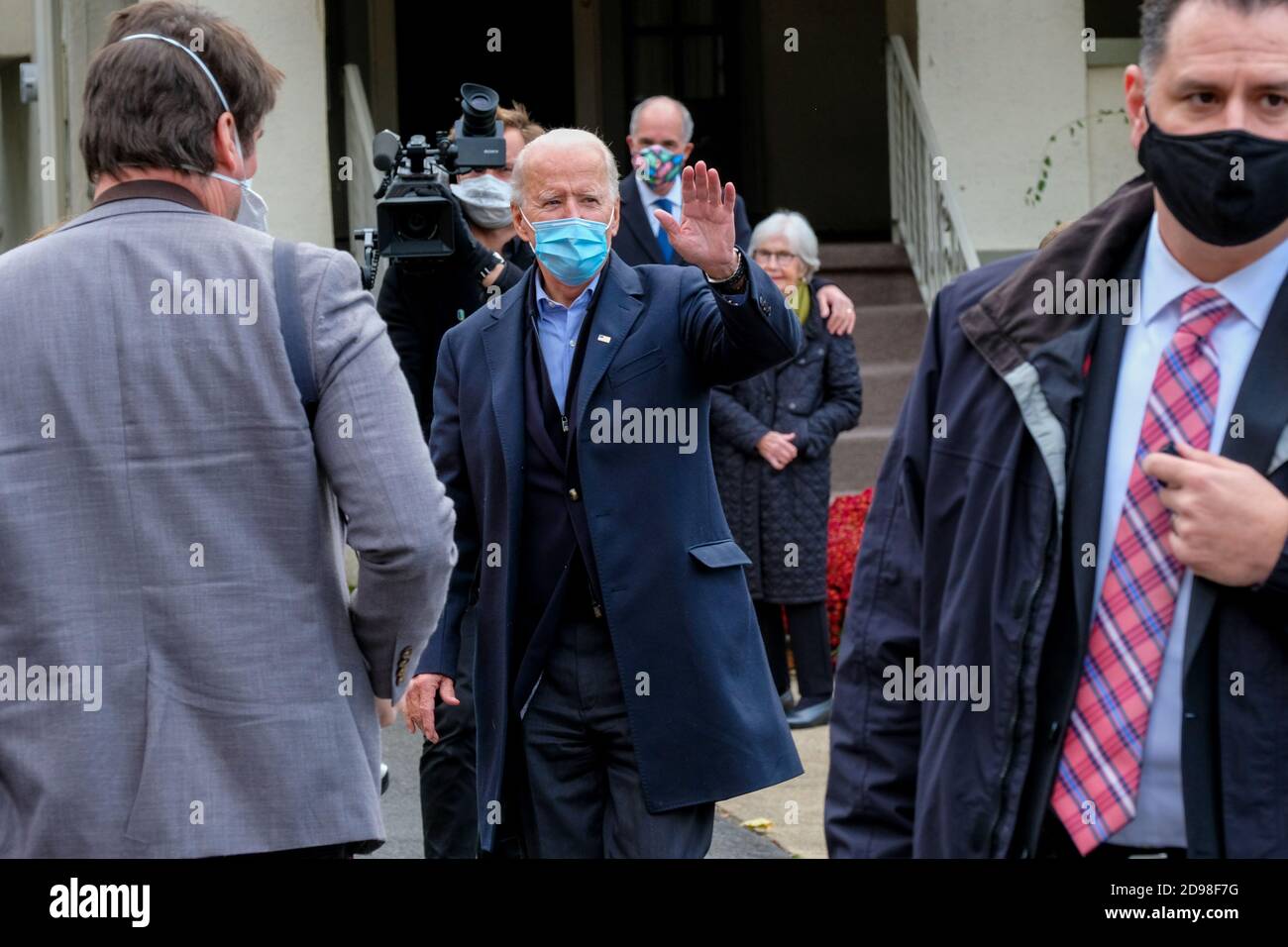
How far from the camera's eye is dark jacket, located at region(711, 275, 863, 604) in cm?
809

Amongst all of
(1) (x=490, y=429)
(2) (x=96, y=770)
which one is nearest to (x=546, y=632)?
(1) (x=490, y=429)

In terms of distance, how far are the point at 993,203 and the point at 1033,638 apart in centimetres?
935

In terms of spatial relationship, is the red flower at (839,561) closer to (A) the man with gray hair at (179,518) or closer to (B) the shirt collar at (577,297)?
(B) the shirt collar at (577,297)

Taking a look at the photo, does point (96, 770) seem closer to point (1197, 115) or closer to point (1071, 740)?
point (1071, 740)

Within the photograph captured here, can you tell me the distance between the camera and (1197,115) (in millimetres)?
2504

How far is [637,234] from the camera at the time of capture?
26.3 feet

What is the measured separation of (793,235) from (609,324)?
4.13m

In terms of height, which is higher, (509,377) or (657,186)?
(657,186)

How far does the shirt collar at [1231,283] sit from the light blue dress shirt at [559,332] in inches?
76.0

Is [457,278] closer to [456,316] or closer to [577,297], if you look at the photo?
[456,316]

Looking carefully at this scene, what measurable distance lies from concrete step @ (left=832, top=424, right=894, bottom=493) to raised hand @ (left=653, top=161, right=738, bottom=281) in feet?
23.5

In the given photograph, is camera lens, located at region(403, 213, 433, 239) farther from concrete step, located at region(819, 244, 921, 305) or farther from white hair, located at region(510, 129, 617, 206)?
concrete step, located at region(819, 244, 921, 305)

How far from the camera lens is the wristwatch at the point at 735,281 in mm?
3975

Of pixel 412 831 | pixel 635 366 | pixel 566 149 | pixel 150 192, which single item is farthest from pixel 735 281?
pixel 412 831
